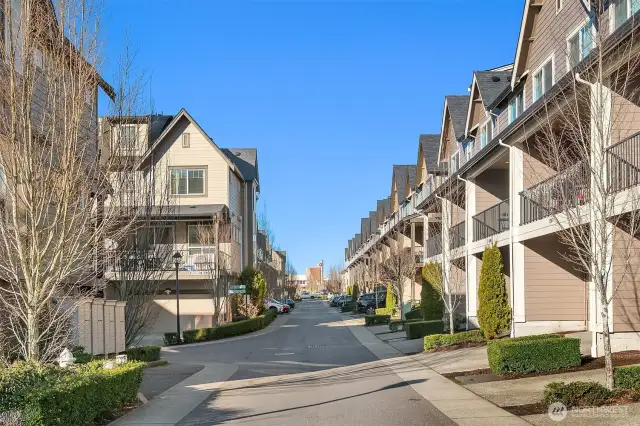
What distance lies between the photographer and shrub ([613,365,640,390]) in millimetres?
10945

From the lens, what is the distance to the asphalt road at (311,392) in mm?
11320

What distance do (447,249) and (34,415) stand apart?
2045cm

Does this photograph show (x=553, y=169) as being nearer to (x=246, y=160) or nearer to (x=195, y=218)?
(x=195, y=218)

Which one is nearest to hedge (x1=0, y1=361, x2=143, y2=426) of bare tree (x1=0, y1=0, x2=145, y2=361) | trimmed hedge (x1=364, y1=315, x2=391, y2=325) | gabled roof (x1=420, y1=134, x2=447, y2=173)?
bare tree (x1=0, y1=0, x2=145, y2=361)

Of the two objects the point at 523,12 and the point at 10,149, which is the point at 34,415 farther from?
the point at 523,12

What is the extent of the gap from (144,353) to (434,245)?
59.2 ft

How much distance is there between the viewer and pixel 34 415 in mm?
8484

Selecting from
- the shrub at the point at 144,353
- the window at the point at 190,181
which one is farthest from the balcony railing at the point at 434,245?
the window at the point at 190,181

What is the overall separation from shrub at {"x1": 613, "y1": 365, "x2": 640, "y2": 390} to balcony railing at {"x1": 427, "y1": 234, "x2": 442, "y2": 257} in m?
21.2

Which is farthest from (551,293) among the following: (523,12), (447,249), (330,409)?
(330,409)

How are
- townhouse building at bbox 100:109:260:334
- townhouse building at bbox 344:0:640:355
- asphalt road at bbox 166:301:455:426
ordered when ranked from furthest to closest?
townhouse building at bbox 100:109:260:334 → townhouse building at bbox 344:0:640:355 → asphalt road at bbox 166:301:455:426

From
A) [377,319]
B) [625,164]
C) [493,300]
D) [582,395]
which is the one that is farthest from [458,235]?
[582,395]

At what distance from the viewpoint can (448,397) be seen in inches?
520

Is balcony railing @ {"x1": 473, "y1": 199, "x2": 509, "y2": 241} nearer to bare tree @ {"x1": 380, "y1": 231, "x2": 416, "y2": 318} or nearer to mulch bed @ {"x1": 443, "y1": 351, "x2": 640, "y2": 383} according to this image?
mulch bed @ {"x1": 443, "y1": 351, "x2": 640, "y2": 383}
